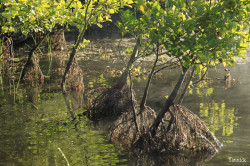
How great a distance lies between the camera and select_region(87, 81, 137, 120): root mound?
8953mm

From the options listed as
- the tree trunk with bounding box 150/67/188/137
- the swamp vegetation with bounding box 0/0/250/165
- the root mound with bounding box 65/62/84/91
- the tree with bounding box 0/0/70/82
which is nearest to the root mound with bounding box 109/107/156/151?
the swamp vegetation with bounding box 0/0/250/165

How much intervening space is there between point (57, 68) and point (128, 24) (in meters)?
9.70

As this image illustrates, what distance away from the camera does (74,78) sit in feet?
38.4

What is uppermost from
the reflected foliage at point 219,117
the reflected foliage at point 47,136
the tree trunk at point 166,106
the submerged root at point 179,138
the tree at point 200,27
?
the tree at point 200,27

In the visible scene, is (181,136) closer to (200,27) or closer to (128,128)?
(128,128)

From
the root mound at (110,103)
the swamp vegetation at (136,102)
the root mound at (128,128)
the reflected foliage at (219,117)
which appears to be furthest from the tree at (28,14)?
the reflected foliage at (219,117)

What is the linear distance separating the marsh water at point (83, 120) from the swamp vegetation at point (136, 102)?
0.02 m

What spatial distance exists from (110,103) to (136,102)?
0.61 meters

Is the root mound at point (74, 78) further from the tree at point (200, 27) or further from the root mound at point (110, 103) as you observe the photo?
the tree at point (200, 27)

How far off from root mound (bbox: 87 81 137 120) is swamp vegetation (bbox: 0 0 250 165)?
0.07 feet

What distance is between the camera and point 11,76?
13852mm

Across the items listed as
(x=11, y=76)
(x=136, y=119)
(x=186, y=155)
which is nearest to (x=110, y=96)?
(x=136, y=119)

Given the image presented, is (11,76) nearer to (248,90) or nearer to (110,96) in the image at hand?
(110,96)

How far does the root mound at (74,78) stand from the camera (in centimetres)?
1150
